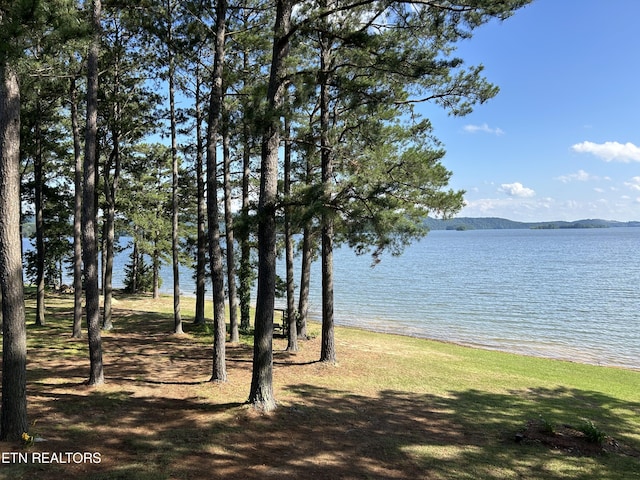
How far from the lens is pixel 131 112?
13680 millimetres

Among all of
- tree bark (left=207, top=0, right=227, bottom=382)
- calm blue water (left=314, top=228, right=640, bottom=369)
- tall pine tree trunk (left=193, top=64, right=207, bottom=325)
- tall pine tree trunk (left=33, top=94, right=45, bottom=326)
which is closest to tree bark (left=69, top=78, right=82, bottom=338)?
tall pine tree trunk (left=33, top=94, right=45, bottom=326)

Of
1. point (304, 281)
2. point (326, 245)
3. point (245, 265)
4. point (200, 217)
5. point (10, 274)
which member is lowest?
point (304, 281)

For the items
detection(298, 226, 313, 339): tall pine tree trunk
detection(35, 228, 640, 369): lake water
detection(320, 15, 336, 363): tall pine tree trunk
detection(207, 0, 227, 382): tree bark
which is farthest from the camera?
detection(35, 228, 640, 369): lake water

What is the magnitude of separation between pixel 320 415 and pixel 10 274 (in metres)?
5.08

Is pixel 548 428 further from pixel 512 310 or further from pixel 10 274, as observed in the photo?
pixel 512 310

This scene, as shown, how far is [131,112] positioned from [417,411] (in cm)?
1258

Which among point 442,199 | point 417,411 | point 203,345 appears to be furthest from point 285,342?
point 442,199

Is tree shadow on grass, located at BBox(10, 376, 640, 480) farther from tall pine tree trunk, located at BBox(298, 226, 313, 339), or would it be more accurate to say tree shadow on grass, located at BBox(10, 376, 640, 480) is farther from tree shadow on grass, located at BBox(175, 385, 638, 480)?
tall pine tree trunk, located at BBox(298, 226, 313, 339)

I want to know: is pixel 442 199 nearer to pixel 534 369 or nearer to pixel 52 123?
pixel 534 369

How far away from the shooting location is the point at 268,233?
23.1ft

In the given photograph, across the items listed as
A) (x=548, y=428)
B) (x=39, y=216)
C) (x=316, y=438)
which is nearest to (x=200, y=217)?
(x=39, y=216)

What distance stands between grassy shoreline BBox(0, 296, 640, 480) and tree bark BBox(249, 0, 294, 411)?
492 millimetres

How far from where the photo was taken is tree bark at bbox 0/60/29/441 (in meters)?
4.93

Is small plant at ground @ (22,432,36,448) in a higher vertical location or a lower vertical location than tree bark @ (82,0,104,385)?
lower
